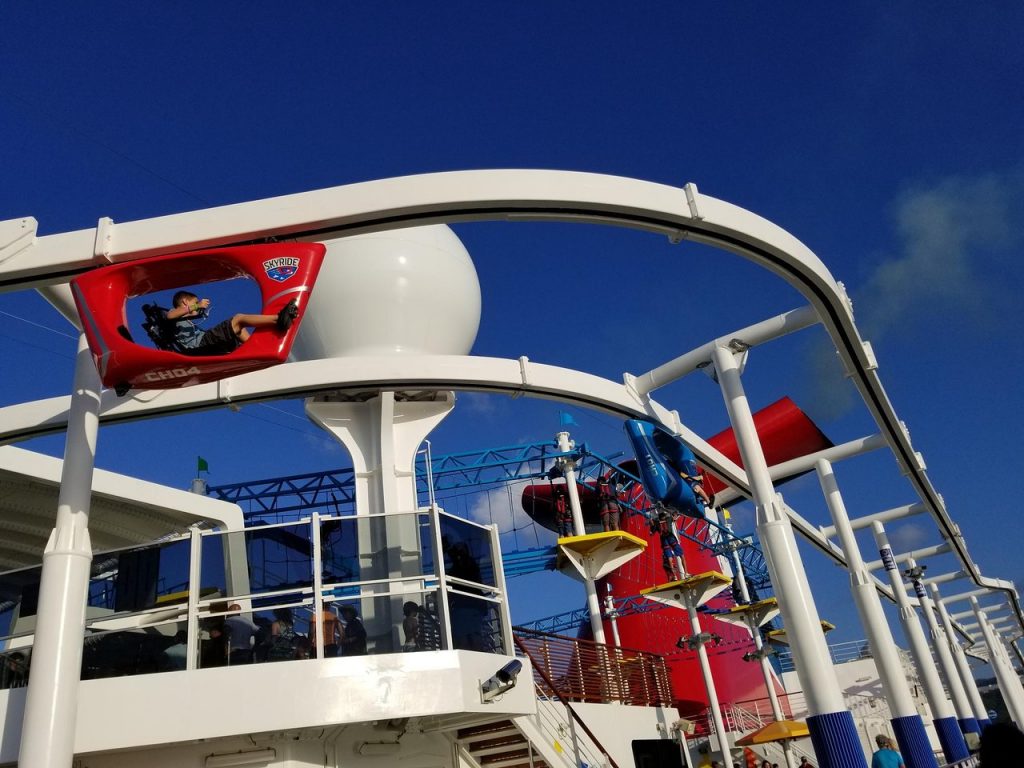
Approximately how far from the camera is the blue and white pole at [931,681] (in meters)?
17.4

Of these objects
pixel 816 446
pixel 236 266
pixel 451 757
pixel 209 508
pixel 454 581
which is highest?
pixel 816 446

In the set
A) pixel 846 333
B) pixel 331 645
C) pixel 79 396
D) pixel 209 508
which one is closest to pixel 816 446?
pixel 846 333

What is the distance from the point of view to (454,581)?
8.03 meters

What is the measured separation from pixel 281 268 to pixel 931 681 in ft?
56.5

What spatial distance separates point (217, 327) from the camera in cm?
617

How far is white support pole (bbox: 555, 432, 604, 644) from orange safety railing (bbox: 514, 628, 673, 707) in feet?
9.01

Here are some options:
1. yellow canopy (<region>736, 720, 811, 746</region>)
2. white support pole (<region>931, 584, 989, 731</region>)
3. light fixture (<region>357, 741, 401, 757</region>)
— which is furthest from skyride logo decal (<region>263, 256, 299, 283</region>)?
white support pole (<region>931, 584, 989, 731</region>)

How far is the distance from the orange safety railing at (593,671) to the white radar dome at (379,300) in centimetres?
470

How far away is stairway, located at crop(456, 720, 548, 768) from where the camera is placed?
29.8 ft

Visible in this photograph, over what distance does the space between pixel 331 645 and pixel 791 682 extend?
113 feet

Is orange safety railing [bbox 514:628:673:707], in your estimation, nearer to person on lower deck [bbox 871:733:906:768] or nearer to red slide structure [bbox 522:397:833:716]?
person on lower deck [bbox 871:733:906:768]

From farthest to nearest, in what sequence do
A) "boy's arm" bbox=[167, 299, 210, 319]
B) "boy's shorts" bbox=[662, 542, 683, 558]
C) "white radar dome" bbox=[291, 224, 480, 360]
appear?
"boy's shorts" bbox=[662, 542, 683, 558] < "white radar dome" bbox=[291, 224, 480, 360] < "boy's arm" bbox=[167, 299, 210, 319]

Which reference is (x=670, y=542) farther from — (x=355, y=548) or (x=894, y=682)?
(x=355, y=548)

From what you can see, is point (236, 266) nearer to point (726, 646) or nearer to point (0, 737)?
point (0, 737)
